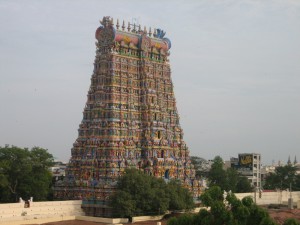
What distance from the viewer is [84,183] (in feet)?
179

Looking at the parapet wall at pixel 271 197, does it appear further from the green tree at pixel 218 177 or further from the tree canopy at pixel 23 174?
the tree canopy at pixel 23 174

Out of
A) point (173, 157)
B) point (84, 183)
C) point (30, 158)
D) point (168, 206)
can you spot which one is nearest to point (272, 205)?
point (173, 157)

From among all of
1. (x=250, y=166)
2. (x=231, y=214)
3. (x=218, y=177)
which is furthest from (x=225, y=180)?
(x=231, y=214)

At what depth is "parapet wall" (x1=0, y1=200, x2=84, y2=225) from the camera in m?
47.2

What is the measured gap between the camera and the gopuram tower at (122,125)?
178 ft

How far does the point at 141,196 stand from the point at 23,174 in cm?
1161

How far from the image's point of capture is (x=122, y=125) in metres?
55.5

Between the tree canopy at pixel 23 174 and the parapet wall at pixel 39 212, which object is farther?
the tree canopy at pixel 23 174

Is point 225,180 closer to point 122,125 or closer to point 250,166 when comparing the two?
point 122,125

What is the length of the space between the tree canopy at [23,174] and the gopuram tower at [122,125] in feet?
8.91

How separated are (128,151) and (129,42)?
11.2 meters

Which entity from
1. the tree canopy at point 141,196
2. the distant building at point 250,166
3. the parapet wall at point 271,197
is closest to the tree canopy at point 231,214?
the tree canopy at point 141,196

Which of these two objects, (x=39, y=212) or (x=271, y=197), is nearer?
(x=39, y=212)

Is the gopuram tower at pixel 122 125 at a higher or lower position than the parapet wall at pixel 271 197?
higher
